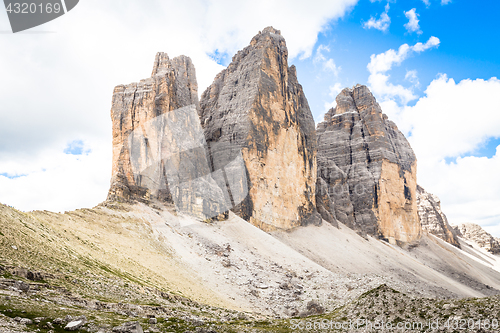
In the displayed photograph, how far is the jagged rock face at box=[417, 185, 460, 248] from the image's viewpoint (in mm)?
105250

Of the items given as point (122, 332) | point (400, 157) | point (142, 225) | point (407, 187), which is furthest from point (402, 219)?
point (122, 332)

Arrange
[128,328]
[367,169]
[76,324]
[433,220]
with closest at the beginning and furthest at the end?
1. [76,324]
2. [128,328]
3. [367,169]
4. [433,220]

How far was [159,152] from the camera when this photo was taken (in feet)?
152

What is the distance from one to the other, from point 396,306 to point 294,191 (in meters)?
50.8

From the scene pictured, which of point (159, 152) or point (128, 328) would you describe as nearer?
point (128, 328)

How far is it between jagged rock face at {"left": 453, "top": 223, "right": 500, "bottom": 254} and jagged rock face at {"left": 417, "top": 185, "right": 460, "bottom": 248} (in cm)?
2318

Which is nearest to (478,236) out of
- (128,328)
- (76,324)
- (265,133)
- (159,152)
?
(265,133)

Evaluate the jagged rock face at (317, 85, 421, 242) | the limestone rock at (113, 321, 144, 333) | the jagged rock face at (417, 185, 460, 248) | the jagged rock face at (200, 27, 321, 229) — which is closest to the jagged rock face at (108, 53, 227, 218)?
the jagged rock face at (200, 27, 321, 229)

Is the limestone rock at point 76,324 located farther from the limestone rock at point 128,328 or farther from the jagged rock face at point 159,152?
the jagged rock face at point 159,152

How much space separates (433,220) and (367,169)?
3892 centimetres

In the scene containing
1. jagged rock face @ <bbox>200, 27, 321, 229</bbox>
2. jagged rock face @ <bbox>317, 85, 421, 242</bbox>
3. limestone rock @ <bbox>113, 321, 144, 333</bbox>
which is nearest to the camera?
limestone rock @ <bbox>113, 321, 144, 333</bbox>

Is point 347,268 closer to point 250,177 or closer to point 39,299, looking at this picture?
point 250,177

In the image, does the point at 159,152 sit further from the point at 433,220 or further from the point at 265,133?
the point at 433,220

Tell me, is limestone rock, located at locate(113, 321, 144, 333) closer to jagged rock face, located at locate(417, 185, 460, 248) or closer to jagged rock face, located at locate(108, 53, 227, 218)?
jagged rock face, located at locate(108, 53, 227, 218)
